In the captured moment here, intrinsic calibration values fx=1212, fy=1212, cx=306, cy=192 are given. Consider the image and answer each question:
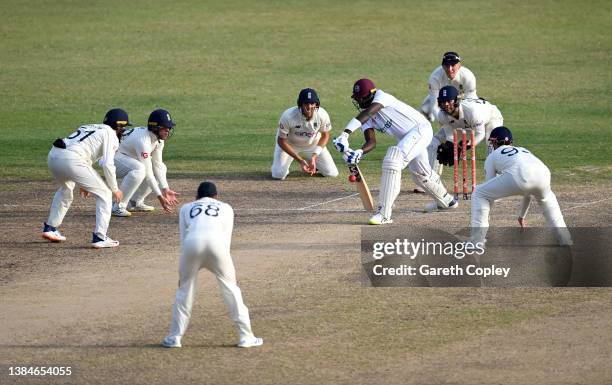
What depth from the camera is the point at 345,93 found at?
109 feet

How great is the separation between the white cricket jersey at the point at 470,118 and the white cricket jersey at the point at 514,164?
3.73 metres

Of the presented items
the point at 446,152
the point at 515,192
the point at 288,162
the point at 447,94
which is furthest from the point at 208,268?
the point at 288,162

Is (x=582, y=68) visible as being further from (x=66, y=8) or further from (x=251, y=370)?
(x=251, y=370)

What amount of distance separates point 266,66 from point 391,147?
1825 centimetres

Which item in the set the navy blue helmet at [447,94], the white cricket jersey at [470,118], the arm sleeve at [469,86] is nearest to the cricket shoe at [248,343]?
the navy blue helmet at [447,94]

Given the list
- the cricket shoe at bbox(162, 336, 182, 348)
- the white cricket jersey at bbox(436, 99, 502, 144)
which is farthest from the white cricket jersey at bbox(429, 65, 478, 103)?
the cricket shoe at bbox(162, 336, 182, 348)

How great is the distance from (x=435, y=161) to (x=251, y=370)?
997cm

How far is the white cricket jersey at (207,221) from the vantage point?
484 inches

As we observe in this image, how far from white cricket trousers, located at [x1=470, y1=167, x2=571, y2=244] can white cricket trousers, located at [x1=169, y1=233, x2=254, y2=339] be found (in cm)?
459

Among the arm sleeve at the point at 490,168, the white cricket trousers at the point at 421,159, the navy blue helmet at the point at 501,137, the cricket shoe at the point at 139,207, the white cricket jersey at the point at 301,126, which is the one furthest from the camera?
the white cricket jersey at the point at 301,126

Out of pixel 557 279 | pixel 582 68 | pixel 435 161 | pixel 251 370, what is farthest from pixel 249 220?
pixel 582 68

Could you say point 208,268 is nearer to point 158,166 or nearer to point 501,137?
point 501,137

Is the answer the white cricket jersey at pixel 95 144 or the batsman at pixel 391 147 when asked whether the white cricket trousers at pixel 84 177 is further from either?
the batsman at pixel 391 147

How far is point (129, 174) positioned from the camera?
19.5 meters
